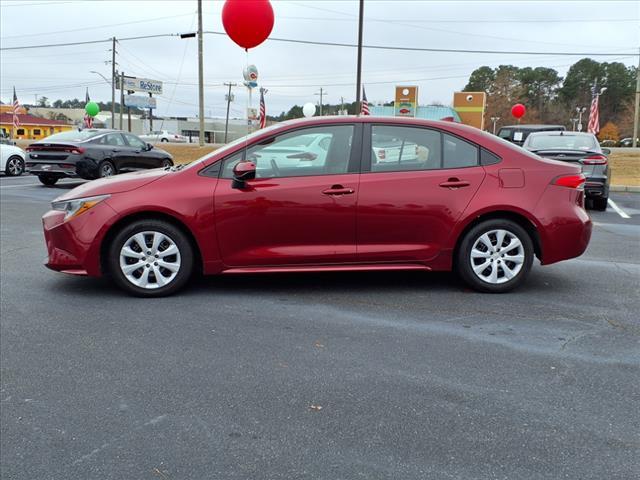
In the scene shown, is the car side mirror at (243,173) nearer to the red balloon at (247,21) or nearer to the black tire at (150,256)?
the black tire at (150,256)

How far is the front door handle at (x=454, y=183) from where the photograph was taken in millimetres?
5117

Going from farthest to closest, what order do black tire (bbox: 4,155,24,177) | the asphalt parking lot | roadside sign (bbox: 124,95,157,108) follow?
roadside sign (bbox: 124,95,157,108), black tire (bbox: 4,155,24,177), the asphalt parking lot

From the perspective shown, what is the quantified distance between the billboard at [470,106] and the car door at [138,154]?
4358cm

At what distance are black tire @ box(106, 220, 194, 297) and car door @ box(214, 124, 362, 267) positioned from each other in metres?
0.33

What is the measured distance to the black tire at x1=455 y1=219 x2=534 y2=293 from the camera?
16.9 feet

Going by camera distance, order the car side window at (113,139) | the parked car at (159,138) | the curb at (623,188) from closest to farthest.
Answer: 1. the car side window at (113,139)
2. the curb at (623,188)
3. the parked car at (159,138)

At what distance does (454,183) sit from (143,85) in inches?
2532

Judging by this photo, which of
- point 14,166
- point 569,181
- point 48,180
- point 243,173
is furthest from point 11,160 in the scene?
point 569,181

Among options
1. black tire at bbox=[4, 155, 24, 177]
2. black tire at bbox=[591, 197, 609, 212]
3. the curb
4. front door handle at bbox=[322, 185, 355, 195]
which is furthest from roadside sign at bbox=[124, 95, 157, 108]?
front door handle at bbox=[322, 185, 355, 195]

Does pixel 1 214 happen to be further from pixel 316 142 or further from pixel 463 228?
pixel 463 228

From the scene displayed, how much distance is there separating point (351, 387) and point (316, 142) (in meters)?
2.53

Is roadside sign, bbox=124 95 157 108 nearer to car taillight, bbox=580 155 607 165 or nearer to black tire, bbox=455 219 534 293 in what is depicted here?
car taillight, bbox=580 155 607 165

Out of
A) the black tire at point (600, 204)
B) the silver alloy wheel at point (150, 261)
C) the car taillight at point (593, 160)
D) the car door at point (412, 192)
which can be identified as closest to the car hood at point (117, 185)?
the silver alloy wheel at point (150, 261)

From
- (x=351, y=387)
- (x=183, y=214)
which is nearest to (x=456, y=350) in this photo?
(x=351, y=387)
